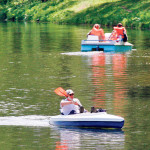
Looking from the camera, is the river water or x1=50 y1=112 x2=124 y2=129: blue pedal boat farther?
x1=50 y1=112 x2=124 y2=129: blue pedal boat

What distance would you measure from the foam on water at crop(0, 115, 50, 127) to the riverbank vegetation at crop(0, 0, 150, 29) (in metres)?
57.3

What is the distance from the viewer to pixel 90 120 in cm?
1892

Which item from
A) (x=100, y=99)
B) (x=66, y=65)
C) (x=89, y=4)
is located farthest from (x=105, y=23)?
(x=100, y=99)

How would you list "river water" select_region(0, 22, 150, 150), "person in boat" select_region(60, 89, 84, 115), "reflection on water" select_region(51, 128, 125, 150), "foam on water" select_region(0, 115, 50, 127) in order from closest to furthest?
"reflection on water" select_region(51, 128, 125, 150) < "river water" select_region(0, 22, 150, 150) < "person in boat" select_region(60, 89, 84, 115) < "foam on water" select_region(0, 115, 50, 127)

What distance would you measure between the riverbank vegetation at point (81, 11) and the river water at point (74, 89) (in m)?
33.6

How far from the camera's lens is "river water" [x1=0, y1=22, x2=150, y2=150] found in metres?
17.7

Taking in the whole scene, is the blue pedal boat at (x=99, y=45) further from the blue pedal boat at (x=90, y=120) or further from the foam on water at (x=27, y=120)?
the blue pedal boat at (x=90, y=120)

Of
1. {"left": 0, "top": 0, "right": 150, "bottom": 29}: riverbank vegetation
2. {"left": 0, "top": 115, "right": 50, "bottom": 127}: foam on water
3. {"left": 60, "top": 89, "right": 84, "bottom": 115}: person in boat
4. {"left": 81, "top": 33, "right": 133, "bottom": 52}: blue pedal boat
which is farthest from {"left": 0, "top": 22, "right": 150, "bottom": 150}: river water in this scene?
{"left": 0, "top": 0, "right": 150, "bottom": 29}: riverbank vegetation

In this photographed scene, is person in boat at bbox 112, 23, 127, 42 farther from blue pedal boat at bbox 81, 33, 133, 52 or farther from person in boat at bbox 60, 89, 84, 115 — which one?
person in boat at bbox 60, 89, 84, 115

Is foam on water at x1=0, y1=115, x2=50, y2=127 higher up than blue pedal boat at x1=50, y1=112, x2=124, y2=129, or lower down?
lower down

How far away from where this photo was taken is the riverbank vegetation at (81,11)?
81562 millimetres

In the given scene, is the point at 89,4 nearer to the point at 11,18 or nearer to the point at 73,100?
the point at 11,18

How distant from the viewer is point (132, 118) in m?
20.4

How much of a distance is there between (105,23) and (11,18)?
2778cm
